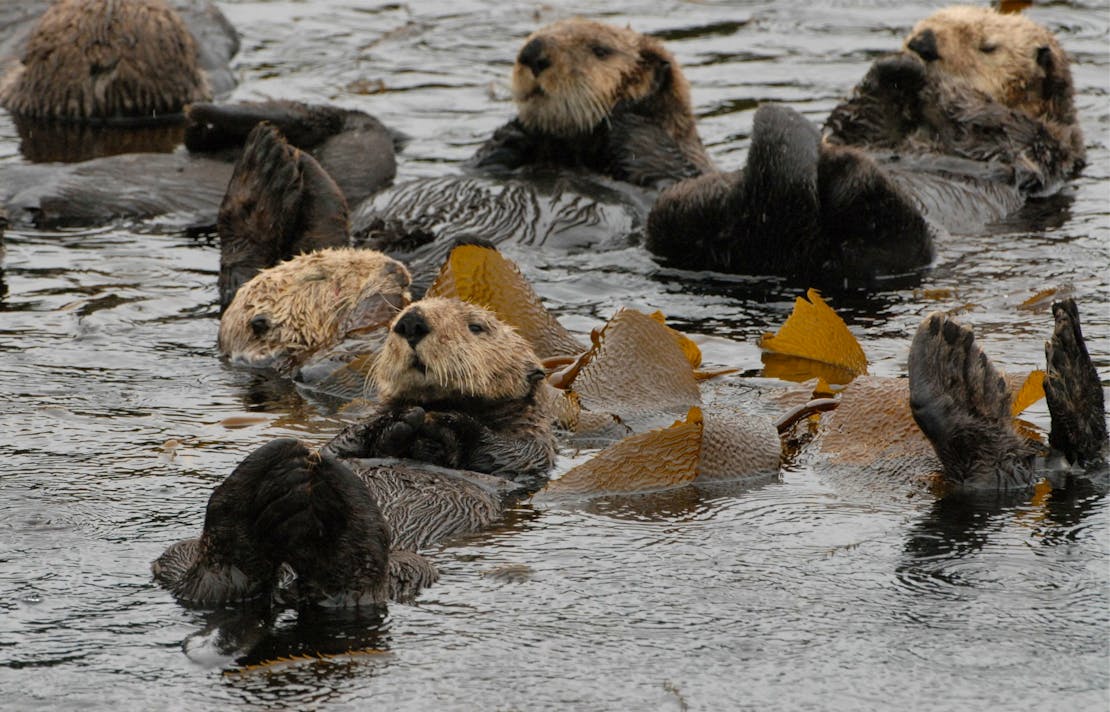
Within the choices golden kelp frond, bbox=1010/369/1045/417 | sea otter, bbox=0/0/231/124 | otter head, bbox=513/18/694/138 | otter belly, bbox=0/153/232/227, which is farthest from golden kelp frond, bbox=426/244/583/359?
sea otter, bbox=0/0/231/124

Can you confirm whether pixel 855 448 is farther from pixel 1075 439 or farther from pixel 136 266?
pixel 136 266

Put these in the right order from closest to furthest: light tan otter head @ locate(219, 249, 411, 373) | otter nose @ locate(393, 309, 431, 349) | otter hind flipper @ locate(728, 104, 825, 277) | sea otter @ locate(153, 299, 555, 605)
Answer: sea otter @ locate(153, 299, 555, 605) → otter nose @ locate(393, 309, 431, 349) → light tan otter head @ locate(219, 249, 411, 373) → otter hind flipper @ locate(728, 104, 825, 277)

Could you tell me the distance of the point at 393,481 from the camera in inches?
164

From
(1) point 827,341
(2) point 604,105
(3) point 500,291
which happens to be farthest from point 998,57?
(3) point 500,291

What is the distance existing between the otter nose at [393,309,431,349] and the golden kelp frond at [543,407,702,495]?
0.52m

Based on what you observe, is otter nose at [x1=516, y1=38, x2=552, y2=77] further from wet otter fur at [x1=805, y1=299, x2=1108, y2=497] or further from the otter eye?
wet otter fur at [x1=805, y1=299, x2=1108, y2=497]

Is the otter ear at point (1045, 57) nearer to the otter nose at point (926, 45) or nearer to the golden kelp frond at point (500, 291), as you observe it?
the otter nose at point (926, 45)

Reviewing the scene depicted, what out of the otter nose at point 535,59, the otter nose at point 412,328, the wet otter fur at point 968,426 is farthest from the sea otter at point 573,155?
the wet otter fur at point 968,426

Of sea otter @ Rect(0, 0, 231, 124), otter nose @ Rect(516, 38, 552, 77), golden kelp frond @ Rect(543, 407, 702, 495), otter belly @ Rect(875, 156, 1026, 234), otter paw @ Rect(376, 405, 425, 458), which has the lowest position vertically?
golden kelp frond @ Rect(543, 407, 702, 495)

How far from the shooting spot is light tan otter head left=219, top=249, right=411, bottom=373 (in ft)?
19.0

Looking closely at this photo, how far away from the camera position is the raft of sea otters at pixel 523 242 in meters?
4.19

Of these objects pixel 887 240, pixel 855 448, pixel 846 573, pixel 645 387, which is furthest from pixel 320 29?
pixel 846 573

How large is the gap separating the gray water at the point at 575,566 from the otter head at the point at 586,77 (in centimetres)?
98

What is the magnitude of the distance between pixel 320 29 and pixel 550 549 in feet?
26.4
